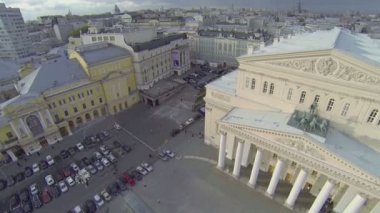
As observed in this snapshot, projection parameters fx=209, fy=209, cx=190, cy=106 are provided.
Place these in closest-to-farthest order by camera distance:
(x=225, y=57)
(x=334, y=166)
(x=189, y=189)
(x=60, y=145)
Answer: (x=334, y=166)
(x=189, y=189)
(x=60, y=145)
(x=225, y=57)

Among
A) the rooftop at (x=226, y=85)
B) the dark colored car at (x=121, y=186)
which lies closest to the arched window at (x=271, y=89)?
the rooftop at (x=226, y=85)

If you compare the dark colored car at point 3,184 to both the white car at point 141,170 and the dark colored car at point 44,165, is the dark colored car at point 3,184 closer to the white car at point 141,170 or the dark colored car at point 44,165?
the dark colored car at point 44,165

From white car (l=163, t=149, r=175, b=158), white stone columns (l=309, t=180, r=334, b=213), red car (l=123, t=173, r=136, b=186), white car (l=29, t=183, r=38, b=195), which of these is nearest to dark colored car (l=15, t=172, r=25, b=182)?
white car (l=29, t=183, r=38, b=195)

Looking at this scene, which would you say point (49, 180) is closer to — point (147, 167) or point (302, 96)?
point (147, 167)

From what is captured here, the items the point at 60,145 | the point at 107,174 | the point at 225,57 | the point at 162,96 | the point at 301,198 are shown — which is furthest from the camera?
the point at 225,57

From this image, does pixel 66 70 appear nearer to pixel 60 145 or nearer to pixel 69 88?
pixel 69 88

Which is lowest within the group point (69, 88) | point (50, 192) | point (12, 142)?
point (50, 192)

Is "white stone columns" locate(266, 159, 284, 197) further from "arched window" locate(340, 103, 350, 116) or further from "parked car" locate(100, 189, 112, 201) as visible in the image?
"parked car" locate(100, 189, 112, 201)

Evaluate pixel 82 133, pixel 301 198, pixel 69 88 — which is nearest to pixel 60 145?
pixel 82 133
